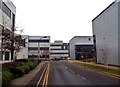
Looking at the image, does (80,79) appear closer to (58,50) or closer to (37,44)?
(37,44)

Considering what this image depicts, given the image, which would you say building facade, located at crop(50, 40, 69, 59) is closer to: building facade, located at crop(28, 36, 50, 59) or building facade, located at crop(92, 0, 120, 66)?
building facade, located at crop(28, 36, 50, 59)

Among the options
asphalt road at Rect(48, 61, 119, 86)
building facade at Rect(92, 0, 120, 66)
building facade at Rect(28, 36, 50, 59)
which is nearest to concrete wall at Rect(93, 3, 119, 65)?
building facade at Rect(92, 0, 120, 66)

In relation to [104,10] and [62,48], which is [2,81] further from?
[62,48]

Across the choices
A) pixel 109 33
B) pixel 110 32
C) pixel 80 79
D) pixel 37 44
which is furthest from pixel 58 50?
pixel 80 79

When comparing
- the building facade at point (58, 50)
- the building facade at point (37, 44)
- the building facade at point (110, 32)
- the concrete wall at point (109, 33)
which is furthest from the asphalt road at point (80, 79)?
the building facade at point (58, 50)

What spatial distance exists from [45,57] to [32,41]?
13455 millimetres

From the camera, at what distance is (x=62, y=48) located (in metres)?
183

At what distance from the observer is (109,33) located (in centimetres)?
5972

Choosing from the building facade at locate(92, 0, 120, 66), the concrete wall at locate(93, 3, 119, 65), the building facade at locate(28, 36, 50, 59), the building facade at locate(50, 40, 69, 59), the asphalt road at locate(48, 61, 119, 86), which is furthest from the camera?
the building facade at locate(50, 40, 69, 59)

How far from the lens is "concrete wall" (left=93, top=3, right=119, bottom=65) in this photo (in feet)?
177

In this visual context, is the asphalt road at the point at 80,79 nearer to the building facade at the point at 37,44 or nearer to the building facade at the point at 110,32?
the building facade at the point at 110,32

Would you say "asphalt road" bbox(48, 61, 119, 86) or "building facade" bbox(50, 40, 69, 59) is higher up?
"building facade" bbox(50, 40, 69, 59)

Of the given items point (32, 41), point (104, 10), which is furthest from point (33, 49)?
point (104, 10)

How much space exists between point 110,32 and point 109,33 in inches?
44.9
